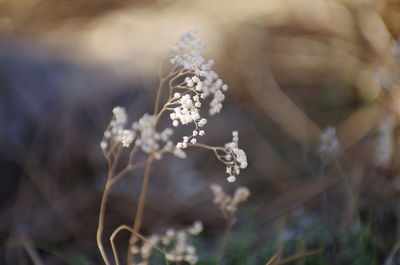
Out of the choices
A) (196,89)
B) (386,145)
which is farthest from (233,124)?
(196,89)

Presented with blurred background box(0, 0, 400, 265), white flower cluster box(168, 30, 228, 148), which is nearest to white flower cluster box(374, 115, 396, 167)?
blurred background box(0, 0, 400, 265)

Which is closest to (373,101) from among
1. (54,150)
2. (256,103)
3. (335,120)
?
(335,120)

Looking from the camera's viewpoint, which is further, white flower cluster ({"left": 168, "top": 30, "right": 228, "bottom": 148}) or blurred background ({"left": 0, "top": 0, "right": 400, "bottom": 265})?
blurred background ({"left": 0, "top": 0, "right": 400, "bottom": 265})

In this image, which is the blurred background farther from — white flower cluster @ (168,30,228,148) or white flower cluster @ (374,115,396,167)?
white flower cluster @ (168,30,228,148)

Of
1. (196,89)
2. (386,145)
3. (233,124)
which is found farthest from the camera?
(233,124)

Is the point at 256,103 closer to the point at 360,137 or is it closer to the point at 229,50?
the point at 229,50

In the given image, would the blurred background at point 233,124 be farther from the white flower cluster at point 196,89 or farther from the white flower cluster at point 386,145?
the white flower cluster at point 196,89

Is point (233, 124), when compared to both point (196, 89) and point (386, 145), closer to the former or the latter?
point (386, 145)

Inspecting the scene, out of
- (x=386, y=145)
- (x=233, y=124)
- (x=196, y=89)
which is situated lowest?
(x=233, y=124)
